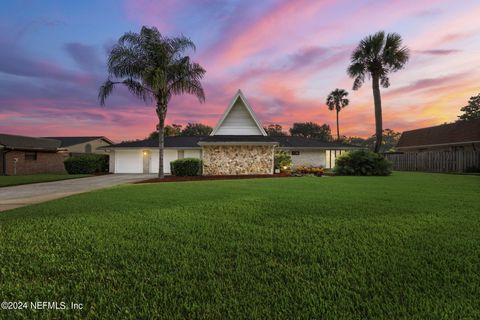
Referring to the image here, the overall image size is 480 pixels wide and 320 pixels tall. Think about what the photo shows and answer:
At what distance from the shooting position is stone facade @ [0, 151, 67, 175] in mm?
21656

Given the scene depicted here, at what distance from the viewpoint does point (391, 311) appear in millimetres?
1821

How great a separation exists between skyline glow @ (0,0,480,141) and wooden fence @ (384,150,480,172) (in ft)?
15.8

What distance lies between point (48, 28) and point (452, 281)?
60.6ft

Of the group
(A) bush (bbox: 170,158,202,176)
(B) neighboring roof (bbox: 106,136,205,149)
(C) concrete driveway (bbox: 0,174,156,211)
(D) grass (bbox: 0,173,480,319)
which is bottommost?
(C) concrete driveway (bbox: 0,174,156,211)

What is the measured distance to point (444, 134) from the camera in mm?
28594

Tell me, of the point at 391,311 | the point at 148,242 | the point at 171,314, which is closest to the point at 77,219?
the point at 148,242

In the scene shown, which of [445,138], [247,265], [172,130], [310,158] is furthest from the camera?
[172,130]

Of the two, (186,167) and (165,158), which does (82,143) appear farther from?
(186,167)

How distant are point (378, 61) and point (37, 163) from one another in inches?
1440

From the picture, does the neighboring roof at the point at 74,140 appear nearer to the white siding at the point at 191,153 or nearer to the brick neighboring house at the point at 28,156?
the brick neighboring house at the point at 28,156

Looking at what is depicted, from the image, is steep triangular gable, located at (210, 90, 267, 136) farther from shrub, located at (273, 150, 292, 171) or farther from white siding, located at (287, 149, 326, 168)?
white siding, located at (287, 149, 326, 168)

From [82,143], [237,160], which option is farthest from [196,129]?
[237,160]

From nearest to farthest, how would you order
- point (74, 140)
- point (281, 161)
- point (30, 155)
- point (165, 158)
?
point (281, 161) < point (30, 155) < point (165, 158) < point (74, 140)

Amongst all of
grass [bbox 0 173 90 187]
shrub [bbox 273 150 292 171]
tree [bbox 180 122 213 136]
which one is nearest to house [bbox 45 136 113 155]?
tree [bbox 180 122 213 136]
